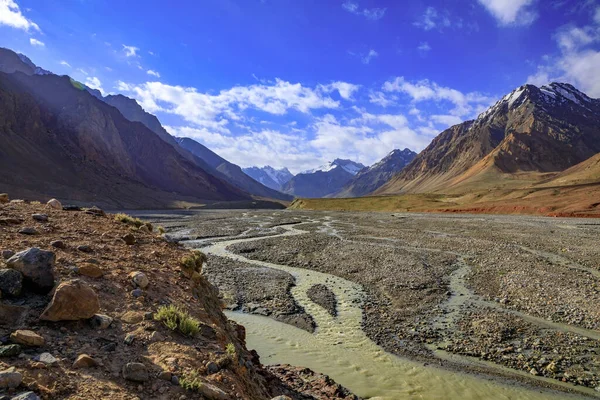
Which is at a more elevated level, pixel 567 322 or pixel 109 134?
pixel 109 134

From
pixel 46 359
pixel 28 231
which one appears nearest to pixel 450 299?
pixel 28 231

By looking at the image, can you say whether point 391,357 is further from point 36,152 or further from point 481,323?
point 36,152

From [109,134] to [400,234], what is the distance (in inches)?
6949

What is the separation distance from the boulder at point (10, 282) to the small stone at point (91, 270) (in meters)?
1.35

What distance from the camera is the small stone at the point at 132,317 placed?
6918 mm

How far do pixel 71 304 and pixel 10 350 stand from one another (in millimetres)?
1202

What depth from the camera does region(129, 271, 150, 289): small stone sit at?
8156mm

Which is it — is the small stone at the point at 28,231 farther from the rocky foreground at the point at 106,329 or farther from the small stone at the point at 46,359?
the small stone at the point at 46,359

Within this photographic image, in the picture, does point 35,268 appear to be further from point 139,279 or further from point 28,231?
point 28,231

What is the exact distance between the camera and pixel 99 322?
645 cm

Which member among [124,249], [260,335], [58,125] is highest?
[58,125]

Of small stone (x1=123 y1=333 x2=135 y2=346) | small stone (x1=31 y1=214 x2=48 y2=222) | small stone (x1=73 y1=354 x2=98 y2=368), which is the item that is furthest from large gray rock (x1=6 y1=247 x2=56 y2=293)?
small stone (x1=31 y1=214 x2=48 y2=222)

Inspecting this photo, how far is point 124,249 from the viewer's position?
10.2 m

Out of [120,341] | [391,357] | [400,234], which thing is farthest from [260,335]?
[400,234]
